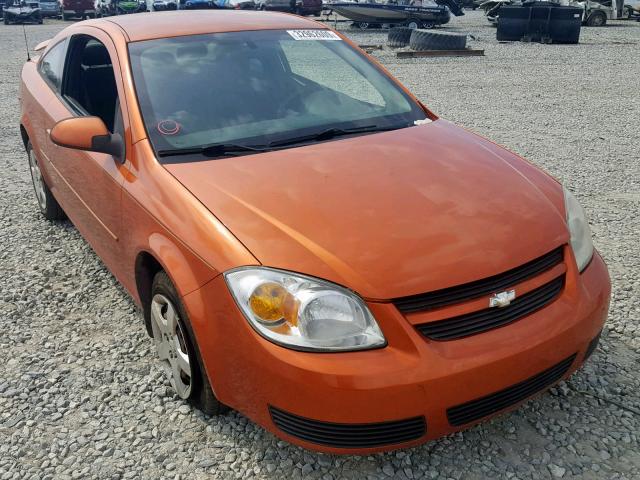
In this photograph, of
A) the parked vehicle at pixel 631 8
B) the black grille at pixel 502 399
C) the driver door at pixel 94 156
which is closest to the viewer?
the black grille at pixel 502 399

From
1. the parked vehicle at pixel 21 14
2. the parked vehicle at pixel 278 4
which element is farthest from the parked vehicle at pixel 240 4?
the parked vehicle at pixel 21 14

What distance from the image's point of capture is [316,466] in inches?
93.7

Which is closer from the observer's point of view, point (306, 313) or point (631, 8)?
point (306, 313)

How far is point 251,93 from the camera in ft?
10.1

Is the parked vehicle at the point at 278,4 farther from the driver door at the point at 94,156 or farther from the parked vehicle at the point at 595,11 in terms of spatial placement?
the driver door at the point at 94,156

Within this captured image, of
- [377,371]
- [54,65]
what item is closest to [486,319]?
[377,371]

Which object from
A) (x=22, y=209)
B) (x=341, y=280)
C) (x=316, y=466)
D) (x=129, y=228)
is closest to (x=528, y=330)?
(x=341, y=280)

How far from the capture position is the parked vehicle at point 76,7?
32531 millimetres

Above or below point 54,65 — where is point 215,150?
below

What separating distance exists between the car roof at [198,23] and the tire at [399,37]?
48.8 feet

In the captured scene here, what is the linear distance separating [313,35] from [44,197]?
2584mm

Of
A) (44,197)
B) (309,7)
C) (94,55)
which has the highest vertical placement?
(94,55)

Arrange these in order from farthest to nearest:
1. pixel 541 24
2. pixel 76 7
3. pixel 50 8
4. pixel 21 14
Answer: pixel 50 8 → pixel 76 7 → pixel 21 14 → pixel 541 24

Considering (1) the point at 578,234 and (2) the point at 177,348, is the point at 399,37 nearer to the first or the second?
(1) the point at 578,234
